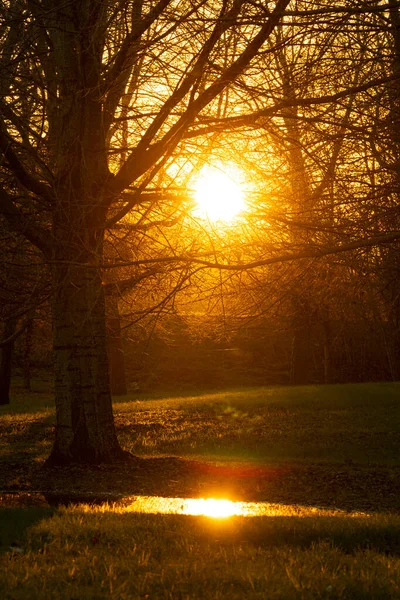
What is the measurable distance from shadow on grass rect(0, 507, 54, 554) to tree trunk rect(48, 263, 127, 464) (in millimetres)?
3028

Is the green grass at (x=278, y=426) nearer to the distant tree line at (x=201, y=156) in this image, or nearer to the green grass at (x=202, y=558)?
the distant tree line at (x=201, y=156)

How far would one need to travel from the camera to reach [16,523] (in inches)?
241

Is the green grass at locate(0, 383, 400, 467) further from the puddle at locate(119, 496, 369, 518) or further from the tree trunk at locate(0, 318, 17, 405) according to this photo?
the tree trunk at locate(0, 318, 17, 405)

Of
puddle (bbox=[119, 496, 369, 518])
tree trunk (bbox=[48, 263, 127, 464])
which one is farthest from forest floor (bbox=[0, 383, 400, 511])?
puddle (bbox=[119, 496, 369, 518])

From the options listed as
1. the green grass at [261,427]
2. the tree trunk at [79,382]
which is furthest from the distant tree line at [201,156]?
the green grass at [261,427]

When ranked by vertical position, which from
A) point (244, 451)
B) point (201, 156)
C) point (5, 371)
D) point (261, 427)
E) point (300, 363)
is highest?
point (201, 156)

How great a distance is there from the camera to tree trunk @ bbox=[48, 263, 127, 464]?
10.1m

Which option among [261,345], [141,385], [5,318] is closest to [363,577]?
[5,318]

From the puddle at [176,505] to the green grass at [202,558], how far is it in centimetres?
53

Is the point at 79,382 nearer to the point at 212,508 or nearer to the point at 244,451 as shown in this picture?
the point at 212,508

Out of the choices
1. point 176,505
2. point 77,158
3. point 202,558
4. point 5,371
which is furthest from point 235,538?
point 5,371

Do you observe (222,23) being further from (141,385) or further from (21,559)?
(141,385)

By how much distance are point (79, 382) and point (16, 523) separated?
4025 mm

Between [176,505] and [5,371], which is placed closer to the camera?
[176,505]
